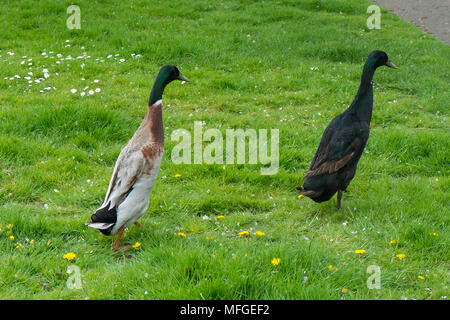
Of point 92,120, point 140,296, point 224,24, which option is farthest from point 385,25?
point 140,296

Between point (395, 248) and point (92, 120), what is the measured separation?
448cm

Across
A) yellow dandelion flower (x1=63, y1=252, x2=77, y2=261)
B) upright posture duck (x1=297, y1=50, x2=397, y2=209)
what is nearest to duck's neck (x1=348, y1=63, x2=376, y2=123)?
upright posture duck (x1=297, y1=50, x2=397, y2=209)

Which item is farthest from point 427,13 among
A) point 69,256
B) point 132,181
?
point 69,256

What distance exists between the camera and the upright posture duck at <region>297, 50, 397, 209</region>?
5.42 metres

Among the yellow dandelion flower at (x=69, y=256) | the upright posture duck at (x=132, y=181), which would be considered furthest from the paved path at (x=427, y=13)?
the yellow dandelion flower at (x=69, y=256)

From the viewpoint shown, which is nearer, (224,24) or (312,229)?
(312,229)

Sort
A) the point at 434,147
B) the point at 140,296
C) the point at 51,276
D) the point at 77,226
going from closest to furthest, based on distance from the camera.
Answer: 1. the point at 140,296
2. the point at 51,276
3. the point at 77,226
4. the point at 434,147

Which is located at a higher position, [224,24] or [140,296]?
[224,24]

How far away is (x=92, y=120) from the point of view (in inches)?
288

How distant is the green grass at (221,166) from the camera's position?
13.7 ft

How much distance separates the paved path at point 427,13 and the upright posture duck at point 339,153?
8.48 m

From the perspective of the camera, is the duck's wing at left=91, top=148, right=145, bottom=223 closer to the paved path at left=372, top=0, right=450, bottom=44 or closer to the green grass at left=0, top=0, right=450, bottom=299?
the green grass at left=0, top=0, right=450, bottom=299

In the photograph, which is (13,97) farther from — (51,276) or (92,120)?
(51,276)

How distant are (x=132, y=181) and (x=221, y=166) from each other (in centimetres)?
193
